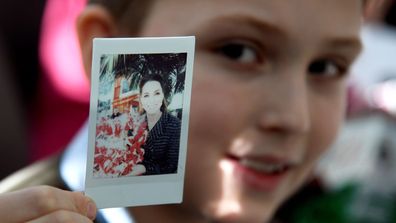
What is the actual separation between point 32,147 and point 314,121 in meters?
1.10

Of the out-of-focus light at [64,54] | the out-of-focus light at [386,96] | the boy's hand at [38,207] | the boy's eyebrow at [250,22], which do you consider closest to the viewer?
the boy's hand at [38,207]

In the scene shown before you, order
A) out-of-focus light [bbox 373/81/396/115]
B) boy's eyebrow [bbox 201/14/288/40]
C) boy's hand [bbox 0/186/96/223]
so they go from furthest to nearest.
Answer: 1. out-of-focus light [bbox 373/81/396/115]
2. boy's eyebrow [bbox 201/14/288/40]
3. boy's hand [bbox 0/186/96/223]

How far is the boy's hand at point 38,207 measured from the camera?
2.41 feet

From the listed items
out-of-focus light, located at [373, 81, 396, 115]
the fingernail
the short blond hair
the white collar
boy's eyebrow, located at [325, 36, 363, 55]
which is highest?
out-of-focus light, located at [373, 81, 396, 115]

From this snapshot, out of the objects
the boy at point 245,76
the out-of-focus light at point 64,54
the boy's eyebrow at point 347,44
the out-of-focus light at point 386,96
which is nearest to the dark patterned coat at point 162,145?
the boy at point 245,76

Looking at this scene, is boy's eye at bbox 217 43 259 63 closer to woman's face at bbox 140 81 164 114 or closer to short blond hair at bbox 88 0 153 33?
short blond hair at bbox 88 0 153 33

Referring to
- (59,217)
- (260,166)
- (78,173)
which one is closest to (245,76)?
(260,166)

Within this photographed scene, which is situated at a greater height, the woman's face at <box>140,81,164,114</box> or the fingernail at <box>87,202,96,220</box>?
the woman's face at <box>140,81,164,114</box>

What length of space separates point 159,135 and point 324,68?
38 centimetres

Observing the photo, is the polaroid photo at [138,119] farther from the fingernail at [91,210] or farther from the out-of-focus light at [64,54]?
the out-of-focus light at [64,54]

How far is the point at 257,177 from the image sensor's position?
3.51ft

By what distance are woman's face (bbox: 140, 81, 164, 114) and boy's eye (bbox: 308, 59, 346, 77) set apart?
0.34 meters

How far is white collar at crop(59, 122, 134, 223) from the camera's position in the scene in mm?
1089

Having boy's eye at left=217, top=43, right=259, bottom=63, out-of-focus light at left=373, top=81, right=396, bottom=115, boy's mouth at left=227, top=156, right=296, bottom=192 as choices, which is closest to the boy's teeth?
boy's mouth at left=227, top=156, right=296, bottom=192
